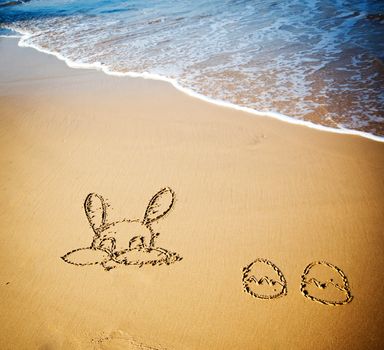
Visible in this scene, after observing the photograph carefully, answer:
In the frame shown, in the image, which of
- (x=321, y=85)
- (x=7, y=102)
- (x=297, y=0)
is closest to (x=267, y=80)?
(x=321, y=85)

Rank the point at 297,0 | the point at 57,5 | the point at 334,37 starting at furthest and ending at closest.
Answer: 1. the point at 57,5
2. the point at 297,0
3. the point at 334,37

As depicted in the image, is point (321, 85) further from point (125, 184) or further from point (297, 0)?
point (297, 0)

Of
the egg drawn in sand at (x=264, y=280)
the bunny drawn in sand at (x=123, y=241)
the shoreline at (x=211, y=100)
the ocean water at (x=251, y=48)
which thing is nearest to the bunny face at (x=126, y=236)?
the bunny drawn in sand at (x=123, y=241)

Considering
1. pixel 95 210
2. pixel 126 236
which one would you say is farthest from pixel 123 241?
pixel 95 210

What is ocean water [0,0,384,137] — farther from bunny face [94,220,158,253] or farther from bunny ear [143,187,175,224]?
bunny face [94,220,158,253]

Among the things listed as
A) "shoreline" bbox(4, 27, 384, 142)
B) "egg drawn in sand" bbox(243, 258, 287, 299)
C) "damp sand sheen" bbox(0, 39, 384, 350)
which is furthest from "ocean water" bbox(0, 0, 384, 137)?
"egg drawn in sand" bbox(243, 258, 287, 299)

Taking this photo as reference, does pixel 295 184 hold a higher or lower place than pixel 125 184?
lower
